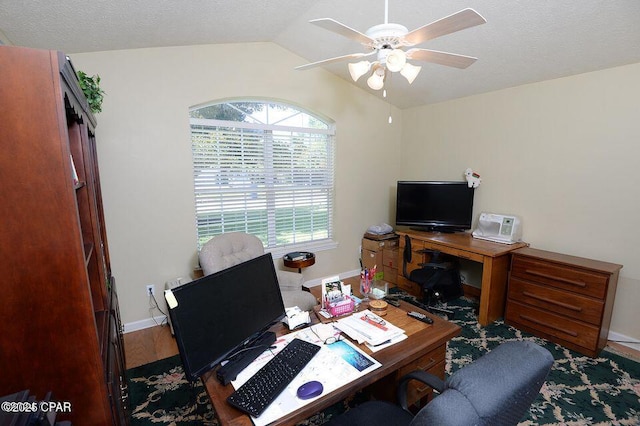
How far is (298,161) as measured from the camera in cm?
364

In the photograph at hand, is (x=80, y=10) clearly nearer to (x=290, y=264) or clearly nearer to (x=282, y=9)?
(x=282, y=9)

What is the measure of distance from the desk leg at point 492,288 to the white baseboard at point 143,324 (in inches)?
126

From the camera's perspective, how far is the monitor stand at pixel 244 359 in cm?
116

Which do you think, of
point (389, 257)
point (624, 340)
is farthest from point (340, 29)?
point (624, 340)

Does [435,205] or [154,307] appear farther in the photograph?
[435,205]

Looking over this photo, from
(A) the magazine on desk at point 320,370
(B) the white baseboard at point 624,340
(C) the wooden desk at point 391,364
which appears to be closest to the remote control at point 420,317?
(C) the wooden desk at point 391,364

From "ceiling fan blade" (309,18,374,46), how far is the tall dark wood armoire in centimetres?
103

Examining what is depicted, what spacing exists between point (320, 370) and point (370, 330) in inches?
14.8

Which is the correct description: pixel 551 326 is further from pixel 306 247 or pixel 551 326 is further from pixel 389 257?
pixel 306 247

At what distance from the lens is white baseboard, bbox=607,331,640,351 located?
8.14 ft

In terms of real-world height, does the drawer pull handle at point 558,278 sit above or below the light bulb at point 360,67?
below

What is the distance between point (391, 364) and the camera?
1.26m

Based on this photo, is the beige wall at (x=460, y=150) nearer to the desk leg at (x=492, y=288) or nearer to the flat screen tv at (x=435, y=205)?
the flat screen tv at (x=435, y=205)

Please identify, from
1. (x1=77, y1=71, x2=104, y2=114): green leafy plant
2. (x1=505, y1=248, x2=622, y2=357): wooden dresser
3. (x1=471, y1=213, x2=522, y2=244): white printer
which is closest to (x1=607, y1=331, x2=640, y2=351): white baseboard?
(x1=505, y1=248, x2=622, y2=357): wooden dresser
